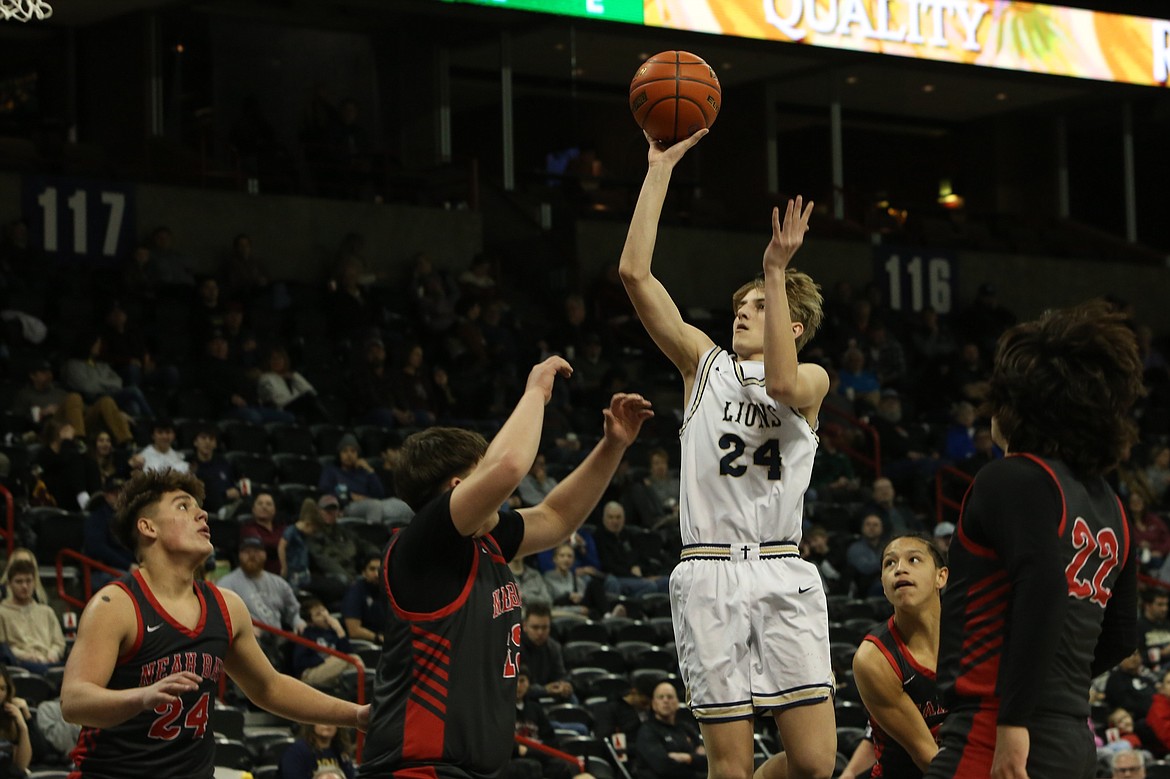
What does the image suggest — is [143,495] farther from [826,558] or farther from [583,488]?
[826,558]

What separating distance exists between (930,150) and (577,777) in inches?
777

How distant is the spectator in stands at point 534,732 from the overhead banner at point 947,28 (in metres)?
9.06

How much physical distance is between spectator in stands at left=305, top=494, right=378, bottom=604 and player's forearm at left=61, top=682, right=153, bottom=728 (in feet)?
25.0

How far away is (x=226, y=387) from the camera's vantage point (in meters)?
15.4

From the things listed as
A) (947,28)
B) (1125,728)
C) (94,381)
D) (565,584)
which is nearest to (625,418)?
(565,584)

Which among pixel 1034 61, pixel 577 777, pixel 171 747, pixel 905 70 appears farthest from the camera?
pixel 905 70

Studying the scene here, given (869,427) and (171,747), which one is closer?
(171,747)

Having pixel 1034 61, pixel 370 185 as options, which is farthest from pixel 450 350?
pixel 1034 61

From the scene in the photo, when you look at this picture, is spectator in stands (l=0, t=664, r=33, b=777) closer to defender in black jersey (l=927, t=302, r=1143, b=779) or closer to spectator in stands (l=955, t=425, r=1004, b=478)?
defender in black jersey (l=927, t=302, r=1143, b=779)

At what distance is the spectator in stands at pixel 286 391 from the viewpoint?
15.5 meters

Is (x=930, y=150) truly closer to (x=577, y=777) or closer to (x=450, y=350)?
(x=450, y=350)

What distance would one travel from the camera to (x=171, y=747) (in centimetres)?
511

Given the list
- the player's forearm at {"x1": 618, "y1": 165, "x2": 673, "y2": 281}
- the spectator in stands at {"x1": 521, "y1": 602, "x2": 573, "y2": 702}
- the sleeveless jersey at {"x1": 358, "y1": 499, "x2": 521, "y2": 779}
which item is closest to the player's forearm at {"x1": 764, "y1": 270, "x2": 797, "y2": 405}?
the player's forearm at {"x1": 618, "y1": 165, "x2": 673, "y2": 281}

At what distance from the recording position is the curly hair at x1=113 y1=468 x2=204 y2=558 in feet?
17.6
